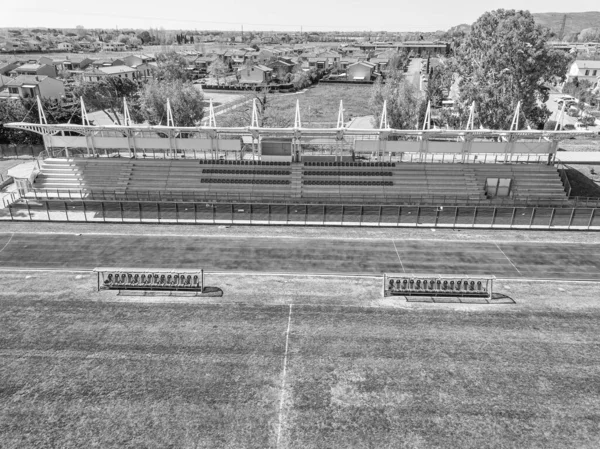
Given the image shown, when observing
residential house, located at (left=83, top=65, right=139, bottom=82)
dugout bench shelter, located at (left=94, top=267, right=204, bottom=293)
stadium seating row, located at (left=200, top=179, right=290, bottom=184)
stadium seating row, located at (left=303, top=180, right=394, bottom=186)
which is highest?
residential house, located at (left=83, top=65, right=139, bottom=82)

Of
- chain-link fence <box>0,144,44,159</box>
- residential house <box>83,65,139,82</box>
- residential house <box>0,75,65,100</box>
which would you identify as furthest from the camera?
residential house <box>83,65,139,82</box>

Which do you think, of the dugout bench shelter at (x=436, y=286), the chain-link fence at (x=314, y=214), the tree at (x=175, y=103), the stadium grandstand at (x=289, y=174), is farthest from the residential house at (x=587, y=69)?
the dugout bench shelter at (x=436, y=286)

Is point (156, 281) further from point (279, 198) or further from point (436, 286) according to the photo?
point (279, 198)

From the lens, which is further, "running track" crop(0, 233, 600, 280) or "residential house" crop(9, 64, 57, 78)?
"residential house" crop(9, 64, 57, 78)

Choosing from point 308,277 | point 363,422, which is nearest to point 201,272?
point 308,277

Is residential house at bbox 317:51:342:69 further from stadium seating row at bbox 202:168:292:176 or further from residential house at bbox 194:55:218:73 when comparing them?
stadium seating row at bbox 202:168:292:176

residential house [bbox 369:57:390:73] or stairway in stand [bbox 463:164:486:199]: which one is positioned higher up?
residential house [bbox 369:57:390:73]

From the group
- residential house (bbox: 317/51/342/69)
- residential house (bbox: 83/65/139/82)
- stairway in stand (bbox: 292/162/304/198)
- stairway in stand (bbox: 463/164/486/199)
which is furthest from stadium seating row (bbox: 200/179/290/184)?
residential house (bbox: 317/51/342/69)

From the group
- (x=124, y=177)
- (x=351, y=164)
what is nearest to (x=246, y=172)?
(x=351, y=164)
